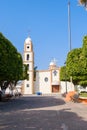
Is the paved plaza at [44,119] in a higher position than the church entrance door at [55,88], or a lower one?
lower

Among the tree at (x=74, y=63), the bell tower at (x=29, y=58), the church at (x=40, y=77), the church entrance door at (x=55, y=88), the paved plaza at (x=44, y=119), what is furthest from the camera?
the church entrance door at (x=55, y=88)

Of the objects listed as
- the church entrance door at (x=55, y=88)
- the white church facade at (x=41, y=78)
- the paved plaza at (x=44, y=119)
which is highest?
the white church facade at (x=41, y=78)

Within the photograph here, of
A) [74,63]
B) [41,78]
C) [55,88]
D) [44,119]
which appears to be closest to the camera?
[44,119]

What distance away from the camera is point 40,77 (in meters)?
112

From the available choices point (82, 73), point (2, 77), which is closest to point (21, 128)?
point (2, 77)

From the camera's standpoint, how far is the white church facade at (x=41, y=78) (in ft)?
359

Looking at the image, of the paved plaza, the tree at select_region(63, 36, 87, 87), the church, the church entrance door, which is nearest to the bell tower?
the church

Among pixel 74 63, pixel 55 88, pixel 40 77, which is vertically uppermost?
pixel 40 77

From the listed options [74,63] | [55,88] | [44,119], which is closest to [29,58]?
[55,88]

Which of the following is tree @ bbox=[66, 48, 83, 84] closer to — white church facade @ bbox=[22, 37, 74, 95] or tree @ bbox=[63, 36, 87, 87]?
tree @ bbox=[63, 36, 87, 87]

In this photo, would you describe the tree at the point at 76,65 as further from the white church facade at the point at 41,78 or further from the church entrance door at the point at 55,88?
the church entrance door at the point at 55,88

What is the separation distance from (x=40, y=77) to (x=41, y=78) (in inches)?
18.4

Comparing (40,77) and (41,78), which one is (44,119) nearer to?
(41,78)

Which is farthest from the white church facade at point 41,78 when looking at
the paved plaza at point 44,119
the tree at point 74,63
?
the paved plaza at point 44,119
